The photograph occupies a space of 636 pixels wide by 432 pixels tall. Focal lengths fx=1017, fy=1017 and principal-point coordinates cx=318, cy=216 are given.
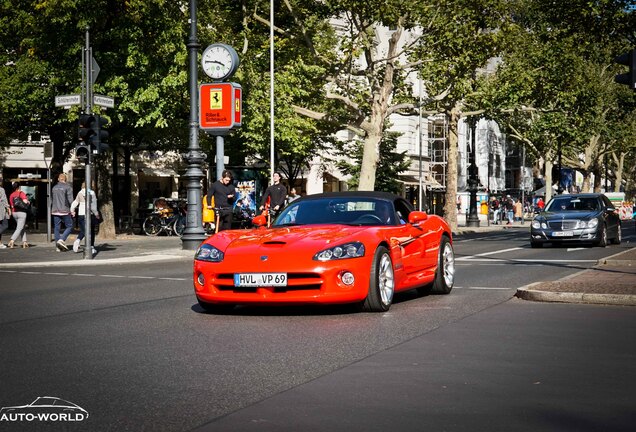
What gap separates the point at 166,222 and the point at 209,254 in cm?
2756

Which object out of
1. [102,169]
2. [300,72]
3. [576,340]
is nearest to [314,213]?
[576,340]

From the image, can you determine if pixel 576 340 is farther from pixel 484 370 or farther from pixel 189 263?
pixel 189 263

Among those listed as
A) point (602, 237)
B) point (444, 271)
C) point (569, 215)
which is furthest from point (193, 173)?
point (444, 271)

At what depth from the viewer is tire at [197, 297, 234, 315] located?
36.7ft

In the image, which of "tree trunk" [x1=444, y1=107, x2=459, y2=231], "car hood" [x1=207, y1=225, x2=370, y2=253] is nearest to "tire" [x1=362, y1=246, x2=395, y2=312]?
"car hood" [x1=207, y1=225, x2=370, y2=253]

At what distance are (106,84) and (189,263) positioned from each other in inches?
449

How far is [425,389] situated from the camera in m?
6.46

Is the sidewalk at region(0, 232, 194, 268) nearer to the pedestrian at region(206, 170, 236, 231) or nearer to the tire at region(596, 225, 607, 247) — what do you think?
the pedestrian at region(206, 170, 236, 231)

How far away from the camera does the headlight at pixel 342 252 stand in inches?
414

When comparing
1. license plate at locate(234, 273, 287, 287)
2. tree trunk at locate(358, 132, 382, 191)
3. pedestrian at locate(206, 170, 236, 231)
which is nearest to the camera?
license plate at locate(234, 273, 287, 287)

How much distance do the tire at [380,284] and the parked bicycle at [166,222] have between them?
27.2 metres

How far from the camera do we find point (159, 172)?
58.6 meters

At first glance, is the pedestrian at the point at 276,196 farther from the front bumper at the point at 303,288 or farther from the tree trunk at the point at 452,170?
the tree trunk at the point at 452,170

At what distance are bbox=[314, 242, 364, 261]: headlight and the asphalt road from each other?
0.64 meters
